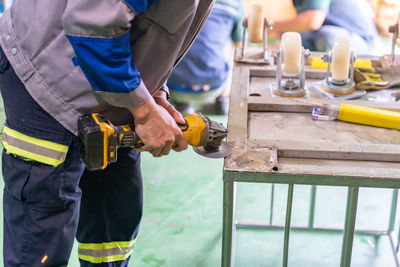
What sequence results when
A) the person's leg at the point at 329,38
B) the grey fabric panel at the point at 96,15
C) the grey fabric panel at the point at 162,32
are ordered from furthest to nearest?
the person's leg at the point at 329,38 → the grey fabric panel at the point at 162,32 → the grey fabric panel at the point at 96,15

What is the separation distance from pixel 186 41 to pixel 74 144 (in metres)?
0.47

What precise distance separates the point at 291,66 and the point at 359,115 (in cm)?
37

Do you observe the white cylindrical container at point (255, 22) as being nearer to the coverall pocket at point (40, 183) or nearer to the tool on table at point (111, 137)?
the tool on table at point (111, 137)

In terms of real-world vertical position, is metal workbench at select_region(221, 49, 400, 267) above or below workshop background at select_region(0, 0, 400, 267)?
above

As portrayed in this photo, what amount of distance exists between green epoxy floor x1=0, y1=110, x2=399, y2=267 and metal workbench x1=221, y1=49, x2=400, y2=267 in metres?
0.80

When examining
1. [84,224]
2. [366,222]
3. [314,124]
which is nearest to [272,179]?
→ [314,124]

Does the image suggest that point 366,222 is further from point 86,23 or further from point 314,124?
point 86,23

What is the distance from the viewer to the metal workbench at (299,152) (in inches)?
57.9

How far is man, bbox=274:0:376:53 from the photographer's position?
472cm

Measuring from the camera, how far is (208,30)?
3.73 m

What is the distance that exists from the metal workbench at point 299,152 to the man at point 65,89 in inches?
9.0

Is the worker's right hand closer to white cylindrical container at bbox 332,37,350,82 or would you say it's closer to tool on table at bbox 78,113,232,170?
tool on table at bbox 78,113,232,170

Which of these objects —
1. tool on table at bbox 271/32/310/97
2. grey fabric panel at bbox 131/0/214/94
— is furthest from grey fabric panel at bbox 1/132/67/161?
tool on table at bbox 271/32/310/97

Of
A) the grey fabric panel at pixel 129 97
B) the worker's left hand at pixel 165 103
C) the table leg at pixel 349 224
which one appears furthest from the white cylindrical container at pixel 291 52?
the grey fabric panel at pixel 129 97
